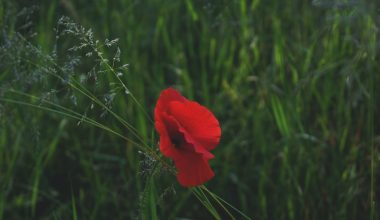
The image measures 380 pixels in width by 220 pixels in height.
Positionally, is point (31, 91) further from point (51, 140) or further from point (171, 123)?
point (171, 123)

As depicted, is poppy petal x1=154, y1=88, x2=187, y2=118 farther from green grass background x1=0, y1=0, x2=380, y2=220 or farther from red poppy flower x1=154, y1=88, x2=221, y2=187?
green grass background x1=0, y1=0, x2=380, y2=220

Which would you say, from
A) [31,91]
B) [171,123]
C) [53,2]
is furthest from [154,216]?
[53,2]

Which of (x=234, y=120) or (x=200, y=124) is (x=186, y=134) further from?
(x=234, y=120)

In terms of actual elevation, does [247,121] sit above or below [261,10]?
below

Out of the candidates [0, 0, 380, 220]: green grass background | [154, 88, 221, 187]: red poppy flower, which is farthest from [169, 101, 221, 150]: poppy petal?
[0, 0, 380, 220]: green grass background

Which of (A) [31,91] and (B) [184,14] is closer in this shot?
(A) [31,91]

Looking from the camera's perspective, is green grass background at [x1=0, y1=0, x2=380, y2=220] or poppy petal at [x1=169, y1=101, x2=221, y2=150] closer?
poppy petal at [x1=169, y1=101, x2=221, y2=150]

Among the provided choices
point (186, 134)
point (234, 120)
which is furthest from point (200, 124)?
point (234, 120)
